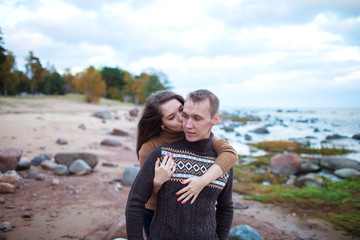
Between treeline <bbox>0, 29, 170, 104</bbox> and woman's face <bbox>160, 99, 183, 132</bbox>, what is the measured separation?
26.3 metres

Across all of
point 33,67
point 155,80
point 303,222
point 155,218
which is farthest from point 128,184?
point 155,80

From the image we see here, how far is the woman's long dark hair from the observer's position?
263cm

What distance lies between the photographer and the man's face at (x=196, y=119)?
2.09 metres

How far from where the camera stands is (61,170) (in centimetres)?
705

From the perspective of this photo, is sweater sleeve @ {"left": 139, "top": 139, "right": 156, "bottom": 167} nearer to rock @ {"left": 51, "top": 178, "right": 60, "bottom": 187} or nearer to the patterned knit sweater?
the patterned knit sweater

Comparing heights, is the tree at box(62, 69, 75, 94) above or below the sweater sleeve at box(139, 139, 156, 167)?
above

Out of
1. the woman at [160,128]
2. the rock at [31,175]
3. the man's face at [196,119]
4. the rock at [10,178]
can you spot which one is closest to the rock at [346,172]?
the woman at [160,128]

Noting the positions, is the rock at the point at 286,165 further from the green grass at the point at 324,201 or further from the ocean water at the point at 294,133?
the ocean water at the point at 294,133

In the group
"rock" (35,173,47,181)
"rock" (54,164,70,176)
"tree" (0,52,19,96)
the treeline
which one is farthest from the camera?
the treeline

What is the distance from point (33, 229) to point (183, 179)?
3577mm

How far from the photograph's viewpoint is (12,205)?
4820 millimetres

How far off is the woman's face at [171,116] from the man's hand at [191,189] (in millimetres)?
737

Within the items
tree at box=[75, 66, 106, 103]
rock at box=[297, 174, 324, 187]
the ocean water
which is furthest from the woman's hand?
tree at box=[75, 66, 106, 103]

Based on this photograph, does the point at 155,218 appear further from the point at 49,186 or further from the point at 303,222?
the point at 49,186
